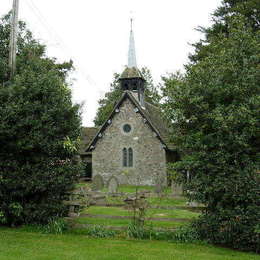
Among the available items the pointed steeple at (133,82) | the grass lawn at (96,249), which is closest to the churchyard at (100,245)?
the grass lawn at (96,249)

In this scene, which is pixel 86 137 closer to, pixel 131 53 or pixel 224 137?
pixel 131 53

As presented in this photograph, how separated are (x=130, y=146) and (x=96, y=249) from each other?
804 inches

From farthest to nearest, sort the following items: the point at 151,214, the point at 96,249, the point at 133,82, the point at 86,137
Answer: the point at 86,137
the point at 133,82
the point at 151,214
the point at 96,249

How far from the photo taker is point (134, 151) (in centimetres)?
2808

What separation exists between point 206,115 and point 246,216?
2711 millimetres

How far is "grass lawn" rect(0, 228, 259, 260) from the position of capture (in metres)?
7.31

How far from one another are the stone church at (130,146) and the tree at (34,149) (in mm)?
17083

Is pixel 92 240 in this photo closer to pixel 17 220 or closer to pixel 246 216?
pixel 17 220

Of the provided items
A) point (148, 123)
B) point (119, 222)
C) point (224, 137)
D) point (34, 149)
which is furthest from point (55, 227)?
point (148, 123)

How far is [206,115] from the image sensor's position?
28.7ft

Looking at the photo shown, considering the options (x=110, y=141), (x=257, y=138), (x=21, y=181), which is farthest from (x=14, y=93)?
(x=110, y=141)

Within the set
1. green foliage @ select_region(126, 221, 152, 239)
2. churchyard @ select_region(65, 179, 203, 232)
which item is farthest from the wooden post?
green foliage @ select_region(126, 221, 152, 239)

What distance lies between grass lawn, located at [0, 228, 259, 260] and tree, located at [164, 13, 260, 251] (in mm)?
672

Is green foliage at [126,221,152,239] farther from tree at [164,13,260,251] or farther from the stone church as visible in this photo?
the stone church
